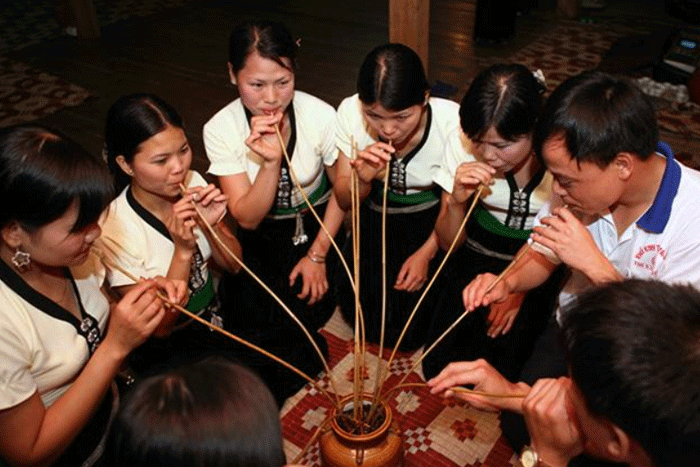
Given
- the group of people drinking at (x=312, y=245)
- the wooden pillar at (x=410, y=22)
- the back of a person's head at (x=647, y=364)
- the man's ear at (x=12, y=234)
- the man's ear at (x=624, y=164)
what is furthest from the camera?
the wooden pillar at (x=410, y=22)

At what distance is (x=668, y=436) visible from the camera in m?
0.95

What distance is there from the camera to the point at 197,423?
832 mm

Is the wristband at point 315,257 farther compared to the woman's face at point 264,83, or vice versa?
the wristband at point 315,257

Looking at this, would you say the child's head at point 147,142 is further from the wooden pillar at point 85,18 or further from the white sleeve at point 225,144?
the wooden pillar at point 85,18

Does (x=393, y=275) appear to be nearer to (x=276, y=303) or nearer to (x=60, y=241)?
(x=276, y=303)

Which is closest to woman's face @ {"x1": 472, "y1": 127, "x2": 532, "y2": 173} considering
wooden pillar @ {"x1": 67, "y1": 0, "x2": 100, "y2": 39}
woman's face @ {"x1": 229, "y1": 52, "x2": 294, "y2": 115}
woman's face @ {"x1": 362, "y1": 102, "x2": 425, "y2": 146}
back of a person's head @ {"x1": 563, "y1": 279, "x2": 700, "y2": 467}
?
woman's face @ {"x1": 362, "y1": 102, "x2": 425, "y2": 146}

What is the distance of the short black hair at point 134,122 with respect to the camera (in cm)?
171

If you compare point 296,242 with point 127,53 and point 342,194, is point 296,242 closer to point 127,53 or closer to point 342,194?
point 342,194

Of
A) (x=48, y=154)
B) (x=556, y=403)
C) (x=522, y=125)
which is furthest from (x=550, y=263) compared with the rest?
(x=48, y=154)

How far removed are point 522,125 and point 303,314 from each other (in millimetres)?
1025

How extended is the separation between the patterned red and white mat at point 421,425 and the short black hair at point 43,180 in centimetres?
97

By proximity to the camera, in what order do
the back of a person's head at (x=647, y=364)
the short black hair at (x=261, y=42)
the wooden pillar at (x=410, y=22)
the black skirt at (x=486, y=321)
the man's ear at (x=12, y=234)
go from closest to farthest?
the back of a person's head at (x=647, y=364), the man's ear at (x=12, y=234), the short black hair at (x=261, y=42), the black skirt at (x=486, y=321), the wooden pillar at (x=410, y=22)

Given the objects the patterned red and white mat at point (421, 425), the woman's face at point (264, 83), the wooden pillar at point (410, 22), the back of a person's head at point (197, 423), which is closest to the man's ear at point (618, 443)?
the back of a person's head at point (197, 423)

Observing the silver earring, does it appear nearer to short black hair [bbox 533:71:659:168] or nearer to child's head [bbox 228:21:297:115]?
child's head [bbox 228:21:297:115]
